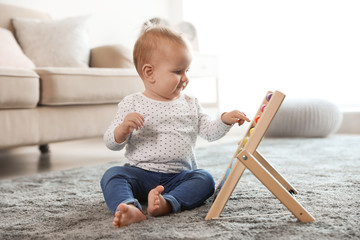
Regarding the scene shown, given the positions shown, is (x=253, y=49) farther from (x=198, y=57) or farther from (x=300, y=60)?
(x=198, y=57)

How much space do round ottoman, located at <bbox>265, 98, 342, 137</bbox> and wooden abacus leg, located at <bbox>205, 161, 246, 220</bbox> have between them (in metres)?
2.08

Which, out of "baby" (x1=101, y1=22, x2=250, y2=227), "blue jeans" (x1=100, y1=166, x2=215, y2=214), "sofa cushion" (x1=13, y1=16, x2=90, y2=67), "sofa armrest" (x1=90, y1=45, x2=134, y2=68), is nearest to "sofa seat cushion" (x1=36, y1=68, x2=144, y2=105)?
"sofa armrest" (x1=90, y1=45, x2=134, y2=68)

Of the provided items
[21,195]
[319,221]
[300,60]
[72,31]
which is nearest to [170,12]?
[300,60]

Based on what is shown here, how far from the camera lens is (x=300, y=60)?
3.41 meters

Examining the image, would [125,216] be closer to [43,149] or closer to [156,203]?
[156,203]

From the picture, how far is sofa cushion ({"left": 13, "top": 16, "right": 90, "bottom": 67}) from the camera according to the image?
2.49 meters

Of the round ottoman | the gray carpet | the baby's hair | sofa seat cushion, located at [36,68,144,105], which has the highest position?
the baby's hair

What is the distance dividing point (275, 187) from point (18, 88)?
123 centimetres

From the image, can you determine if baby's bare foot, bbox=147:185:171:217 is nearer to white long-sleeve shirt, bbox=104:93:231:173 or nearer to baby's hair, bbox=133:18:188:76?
white long-sleeve shirt, bbox=104:93:231:173

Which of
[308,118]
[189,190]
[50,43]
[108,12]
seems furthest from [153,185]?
[108,12]

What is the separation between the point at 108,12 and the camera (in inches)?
137

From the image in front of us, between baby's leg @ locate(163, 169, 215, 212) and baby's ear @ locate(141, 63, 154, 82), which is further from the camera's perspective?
baby's ear @ locate(141, 63, 154, 82)

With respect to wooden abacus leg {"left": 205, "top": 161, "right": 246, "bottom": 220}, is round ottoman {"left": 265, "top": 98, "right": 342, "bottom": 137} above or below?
below

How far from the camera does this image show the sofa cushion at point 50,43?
97.9 inches
